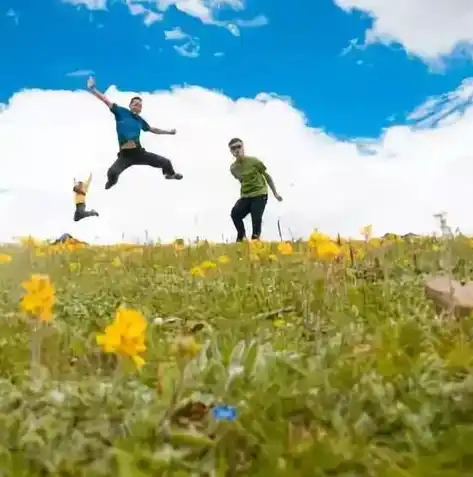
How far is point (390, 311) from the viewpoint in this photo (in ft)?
17.8

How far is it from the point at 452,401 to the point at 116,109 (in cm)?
1633

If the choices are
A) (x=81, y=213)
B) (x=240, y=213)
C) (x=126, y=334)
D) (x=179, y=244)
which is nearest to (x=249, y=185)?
(x=240, y=213)

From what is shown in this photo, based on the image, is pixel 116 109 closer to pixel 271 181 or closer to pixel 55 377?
pixel 271 181

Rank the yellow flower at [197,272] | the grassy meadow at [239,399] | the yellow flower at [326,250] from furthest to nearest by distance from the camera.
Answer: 1. the yellow flower at [197,272]
2. the yellow flower at [326,250]
3. the grassy meadow at [239,399]

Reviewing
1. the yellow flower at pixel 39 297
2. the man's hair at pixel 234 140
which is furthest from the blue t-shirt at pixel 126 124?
the yellow flower at pixel 39 297

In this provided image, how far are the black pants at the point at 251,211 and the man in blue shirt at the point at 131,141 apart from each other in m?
2.34

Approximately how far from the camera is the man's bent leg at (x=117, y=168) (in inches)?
737

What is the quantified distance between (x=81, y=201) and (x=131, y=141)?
1860mm

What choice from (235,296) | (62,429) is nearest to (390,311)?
(235,296)

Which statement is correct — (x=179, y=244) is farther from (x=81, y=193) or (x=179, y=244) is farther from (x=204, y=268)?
Answer: (x=81, y=193)

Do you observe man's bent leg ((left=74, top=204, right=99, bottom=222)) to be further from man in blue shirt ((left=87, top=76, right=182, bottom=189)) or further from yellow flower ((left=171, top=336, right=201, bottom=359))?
yellow flower ((left=171, top=336, right=201, bottom=359))

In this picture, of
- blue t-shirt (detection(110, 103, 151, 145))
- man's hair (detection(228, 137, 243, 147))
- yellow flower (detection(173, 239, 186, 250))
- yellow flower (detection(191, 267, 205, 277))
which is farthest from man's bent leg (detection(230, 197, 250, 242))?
yellow flower (detection(191, 267, 205, 277))

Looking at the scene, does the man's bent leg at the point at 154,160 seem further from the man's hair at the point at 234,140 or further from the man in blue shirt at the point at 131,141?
the man's hair at the point at 234,140

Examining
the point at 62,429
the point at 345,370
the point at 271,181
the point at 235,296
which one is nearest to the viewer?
the point at 62,429
